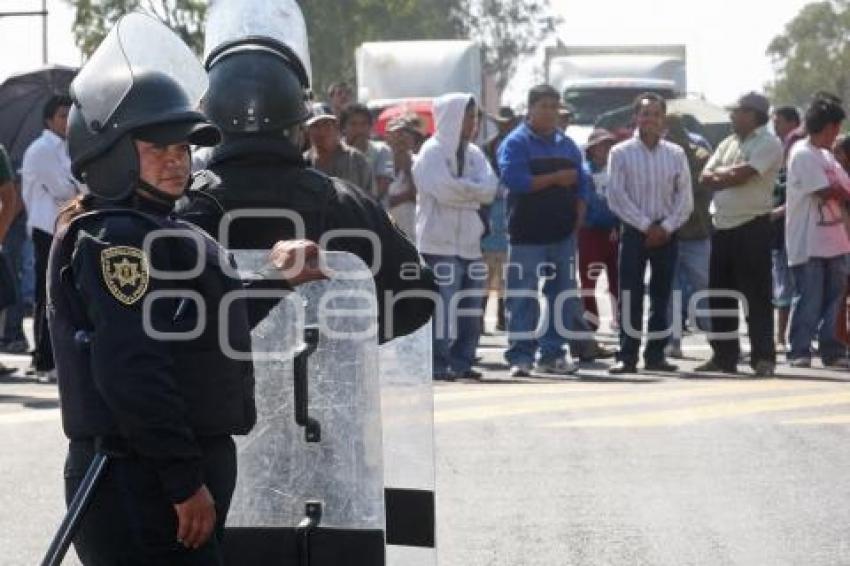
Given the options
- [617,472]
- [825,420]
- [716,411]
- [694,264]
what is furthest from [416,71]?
[617,472]

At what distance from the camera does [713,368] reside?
14906mm

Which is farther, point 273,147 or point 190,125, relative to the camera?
point 273,147

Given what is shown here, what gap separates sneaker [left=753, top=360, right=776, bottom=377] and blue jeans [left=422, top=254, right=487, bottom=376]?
1.89m

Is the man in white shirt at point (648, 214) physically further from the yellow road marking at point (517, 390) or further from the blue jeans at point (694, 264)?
the blue jeans at point (694, 264)

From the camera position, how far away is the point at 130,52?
4.83 metres

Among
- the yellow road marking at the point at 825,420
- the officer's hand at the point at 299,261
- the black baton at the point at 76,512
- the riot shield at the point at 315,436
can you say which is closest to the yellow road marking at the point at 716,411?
the yellow road marking at the point at 825,420

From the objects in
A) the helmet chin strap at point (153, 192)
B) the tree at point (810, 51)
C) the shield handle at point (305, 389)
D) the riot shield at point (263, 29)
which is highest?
the tree at point (810, 51)

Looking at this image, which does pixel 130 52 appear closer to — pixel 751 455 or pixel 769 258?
pixel 751 455

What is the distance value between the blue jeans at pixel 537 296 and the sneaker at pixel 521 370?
0.03 m

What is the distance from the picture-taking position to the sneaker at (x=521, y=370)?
47.9 feet

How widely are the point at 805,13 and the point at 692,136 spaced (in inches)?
5017

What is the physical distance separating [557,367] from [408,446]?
31.7 ft

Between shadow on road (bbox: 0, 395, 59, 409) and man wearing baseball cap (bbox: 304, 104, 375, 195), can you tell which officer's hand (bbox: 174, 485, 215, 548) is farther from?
man wearing baseball cap (bbox: 304, 104, 375, 195)

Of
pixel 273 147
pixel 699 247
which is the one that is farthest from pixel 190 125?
pixel 699 247
